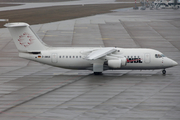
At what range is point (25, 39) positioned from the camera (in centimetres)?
4150

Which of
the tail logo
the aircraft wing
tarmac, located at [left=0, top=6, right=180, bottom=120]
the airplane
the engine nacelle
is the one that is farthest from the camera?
the tail logo

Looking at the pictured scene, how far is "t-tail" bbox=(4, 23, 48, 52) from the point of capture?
41062mm

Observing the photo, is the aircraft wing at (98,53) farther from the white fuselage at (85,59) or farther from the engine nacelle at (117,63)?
the engine nacelle at (117,63)

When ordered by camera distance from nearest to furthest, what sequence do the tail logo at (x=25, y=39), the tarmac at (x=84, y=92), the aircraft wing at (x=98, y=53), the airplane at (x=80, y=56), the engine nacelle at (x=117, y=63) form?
the tarmac at (x=84, y=92) → the aircraft wing at (x=98, y=53) → the engine nacelle at (x=117, y=63) → the airplane at (x=80, y=56) → the tail logo at (x=25, y=39)

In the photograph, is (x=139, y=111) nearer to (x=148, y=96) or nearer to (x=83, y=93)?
(x=148, y=96)

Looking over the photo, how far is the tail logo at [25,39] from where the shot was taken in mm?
41353

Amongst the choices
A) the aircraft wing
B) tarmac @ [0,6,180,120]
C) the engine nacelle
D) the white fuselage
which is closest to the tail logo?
the white fuselage

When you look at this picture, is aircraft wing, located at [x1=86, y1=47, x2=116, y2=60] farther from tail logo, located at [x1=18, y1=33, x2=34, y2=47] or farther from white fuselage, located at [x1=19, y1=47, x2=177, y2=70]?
tail logo, located at [x1=18, y1=33, x2=34, y2=47]

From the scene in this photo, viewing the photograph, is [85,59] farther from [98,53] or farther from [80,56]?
[98,53]

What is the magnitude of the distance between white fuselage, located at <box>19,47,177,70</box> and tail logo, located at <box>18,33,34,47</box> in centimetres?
140

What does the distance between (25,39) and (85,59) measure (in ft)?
26.3

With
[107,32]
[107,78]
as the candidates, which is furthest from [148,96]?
[107,32]

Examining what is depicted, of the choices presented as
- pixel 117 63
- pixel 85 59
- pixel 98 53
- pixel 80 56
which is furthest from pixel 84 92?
pixel 80 56

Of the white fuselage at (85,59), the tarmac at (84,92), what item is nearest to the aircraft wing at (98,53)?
the white fuselage at (85,59)
